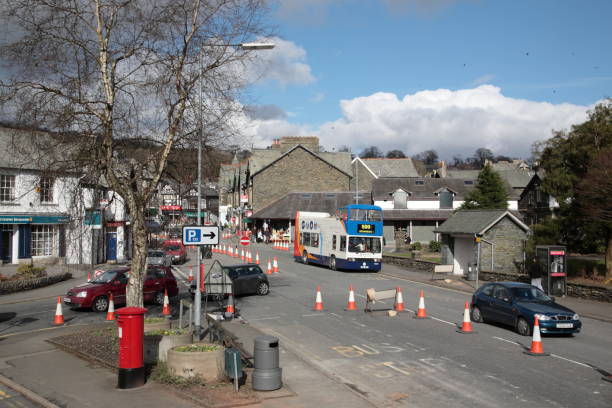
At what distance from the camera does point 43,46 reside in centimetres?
1343

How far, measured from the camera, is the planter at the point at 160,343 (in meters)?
12.1

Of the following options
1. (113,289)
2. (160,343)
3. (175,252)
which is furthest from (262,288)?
(175,252)

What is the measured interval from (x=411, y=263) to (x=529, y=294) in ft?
70.0

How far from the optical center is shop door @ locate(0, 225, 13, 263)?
3580 centimetres

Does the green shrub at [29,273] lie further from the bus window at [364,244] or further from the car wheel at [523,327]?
the car wheel at [523,327]

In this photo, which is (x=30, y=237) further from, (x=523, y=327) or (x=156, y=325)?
(x=523, y=327)

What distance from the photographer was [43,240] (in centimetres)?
3791

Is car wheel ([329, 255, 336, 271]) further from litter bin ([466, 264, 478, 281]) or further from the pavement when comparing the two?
the pavement

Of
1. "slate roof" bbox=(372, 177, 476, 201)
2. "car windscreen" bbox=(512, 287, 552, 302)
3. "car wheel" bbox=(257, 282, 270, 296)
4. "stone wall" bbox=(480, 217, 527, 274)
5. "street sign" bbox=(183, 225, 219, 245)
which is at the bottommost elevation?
"car wheel" bbox=(257, 282, 270, 296)

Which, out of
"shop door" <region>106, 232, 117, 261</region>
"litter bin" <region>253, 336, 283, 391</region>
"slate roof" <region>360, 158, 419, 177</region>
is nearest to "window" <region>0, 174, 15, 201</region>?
"shop door" <region>106, 232, 117, 261</region>

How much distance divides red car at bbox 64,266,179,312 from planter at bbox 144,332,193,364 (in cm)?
888

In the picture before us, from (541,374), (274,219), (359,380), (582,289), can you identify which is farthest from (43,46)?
(274,219)

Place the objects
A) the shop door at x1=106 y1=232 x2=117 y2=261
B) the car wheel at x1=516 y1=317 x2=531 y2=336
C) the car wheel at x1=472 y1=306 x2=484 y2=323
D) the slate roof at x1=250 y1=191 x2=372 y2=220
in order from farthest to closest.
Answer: the slate roof at x1=250 y1=191 x2=372 y2=220 → the shop door at x1=106 y1=232 x2=117 y2=261 → the car wheel at x1=472 y1=306 x2=484 y2=323 → the car wheel at x1=516 y1=317 x2=531 y2=336

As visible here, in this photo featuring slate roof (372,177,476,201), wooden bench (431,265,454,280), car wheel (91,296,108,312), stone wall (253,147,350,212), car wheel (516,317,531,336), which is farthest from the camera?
stone wall (253,147,350,212)
